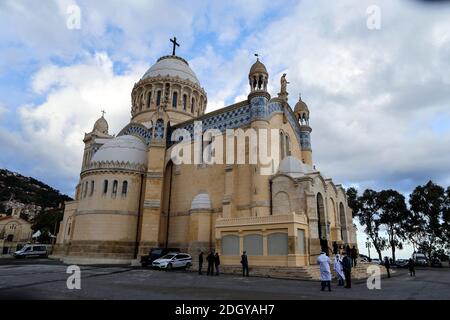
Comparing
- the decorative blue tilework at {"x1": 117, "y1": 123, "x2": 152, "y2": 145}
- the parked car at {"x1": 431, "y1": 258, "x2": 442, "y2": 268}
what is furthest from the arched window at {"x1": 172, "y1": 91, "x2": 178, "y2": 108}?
the parked car at {"x1": 431, "y1": 258, "x2": 442, "y2": 268}

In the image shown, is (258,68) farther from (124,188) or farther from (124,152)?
(124,188)

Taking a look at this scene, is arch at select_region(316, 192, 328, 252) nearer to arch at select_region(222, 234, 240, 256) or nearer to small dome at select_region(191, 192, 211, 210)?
arch at select_region(222, 234, 240, 256)

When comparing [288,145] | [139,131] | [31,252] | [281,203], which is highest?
[139,131]

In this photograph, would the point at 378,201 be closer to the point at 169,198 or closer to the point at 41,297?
the point at 169,198

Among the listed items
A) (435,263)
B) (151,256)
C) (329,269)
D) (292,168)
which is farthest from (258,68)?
(435,263)

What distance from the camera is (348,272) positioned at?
1386 centimetres

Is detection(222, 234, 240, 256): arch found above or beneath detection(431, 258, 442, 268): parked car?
above

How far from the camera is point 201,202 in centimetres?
2734

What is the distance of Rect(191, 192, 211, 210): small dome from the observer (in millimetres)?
27094

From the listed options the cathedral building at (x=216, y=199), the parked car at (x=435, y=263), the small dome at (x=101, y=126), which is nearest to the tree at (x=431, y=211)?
the parked car at (x=435, y=263)

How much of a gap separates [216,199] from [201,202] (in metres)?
1.31

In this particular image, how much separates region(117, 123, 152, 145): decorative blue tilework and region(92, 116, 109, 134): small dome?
6693 mm
